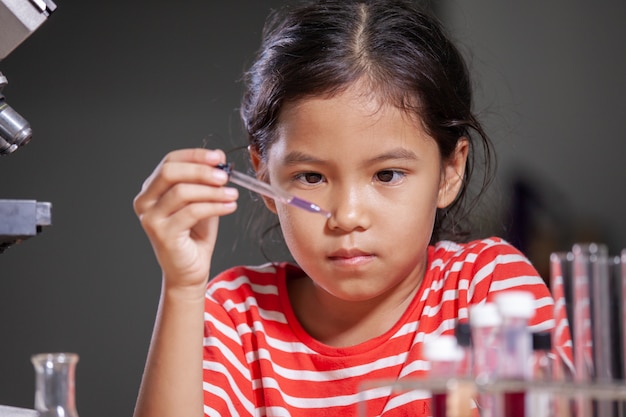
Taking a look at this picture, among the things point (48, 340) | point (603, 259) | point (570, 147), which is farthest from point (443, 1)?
point (603, 259)

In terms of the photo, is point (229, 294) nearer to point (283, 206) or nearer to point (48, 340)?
point (283, 206)

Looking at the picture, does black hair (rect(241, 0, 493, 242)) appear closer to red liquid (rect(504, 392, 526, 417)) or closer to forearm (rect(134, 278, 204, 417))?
forearm (rect(134, 278, 204, 417))

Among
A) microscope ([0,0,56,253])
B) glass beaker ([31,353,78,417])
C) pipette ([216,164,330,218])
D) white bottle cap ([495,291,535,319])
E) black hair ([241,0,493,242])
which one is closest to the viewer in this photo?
white bottle cap ([495,291,535,319])

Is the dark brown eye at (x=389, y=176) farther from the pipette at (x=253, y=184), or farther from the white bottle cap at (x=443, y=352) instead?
the white bottle cap at (x=443, y=352)

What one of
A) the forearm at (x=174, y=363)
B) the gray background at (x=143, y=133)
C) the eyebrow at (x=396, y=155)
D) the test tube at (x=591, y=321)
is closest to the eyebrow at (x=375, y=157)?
the eyebrow at (x=396, y=155)

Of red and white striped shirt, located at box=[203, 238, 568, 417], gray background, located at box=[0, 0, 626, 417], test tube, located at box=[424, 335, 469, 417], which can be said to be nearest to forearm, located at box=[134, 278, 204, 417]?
red and white striped shirt, located at box=[203, 238, 568, 417]

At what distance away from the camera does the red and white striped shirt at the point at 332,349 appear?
1.29m

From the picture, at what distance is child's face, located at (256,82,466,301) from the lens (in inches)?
46.0

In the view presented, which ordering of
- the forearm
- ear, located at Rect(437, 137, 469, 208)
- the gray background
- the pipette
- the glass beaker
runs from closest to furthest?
the glass beaker, the pipette, the forearm, ear, located at Rect(437, 137, 469, 208), the gray background

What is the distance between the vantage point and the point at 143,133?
9.98 ft

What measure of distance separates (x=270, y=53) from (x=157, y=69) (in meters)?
1.74

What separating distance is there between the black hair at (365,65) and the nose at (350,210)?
152 mm

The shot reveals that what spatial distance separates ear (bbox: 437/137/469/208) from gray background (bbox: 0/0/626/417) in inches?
54.8

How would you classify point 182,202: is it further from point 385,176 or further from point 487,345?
point 487,345
